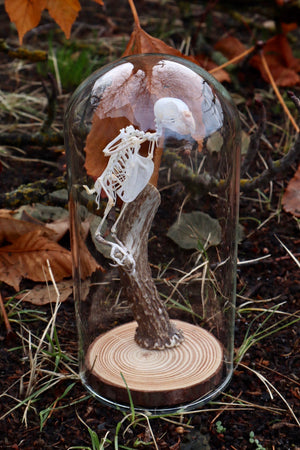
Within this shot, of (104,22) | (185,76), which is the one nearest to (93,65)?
(104,22)

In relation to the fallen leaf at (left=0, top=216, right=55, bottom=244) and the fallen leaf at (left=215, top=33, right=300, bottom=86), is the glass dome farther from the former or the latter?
the fallen leaf at (left=215, top=33, right=300, bottom=86)

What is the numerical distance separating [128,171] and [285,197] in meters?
0.83

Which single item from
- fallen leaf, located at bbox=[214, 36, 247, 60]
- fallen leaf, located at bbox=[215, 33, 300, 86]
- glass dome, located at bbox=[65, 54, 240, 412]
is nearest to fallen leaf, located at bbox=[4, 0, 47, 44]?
glass dome, located at bbox=[65, 54, 240, 412]

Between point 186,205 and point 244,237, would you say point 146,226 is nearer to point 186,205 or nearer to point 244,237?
point 186,205

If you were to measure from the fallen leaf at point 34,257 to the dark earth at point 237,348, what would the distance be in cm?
8

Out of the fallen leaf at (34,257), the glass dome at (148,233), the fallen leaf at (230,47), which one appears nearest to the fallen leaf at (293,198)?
the glass dome at (148,233)

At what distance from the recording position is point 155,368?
1543mm

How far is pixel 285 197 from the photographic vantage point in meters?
2.09

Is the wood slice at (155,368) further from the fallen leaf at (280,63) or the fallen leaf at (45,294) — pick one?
the fallen leaf at (280,63)

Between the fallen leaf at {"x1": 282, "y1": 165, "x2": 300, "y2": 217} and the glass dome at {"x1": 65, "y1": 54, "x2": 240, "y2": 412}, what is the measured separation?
287 mm

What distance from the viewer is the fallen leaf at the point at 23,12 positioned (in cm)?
174

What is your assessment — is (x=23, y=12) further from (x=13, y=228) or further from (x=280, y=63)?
(x=280, y=63)

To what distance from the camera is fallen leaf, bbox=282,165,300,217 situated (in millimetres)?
2070

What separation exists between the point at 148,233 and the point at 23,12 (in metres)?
0.72
